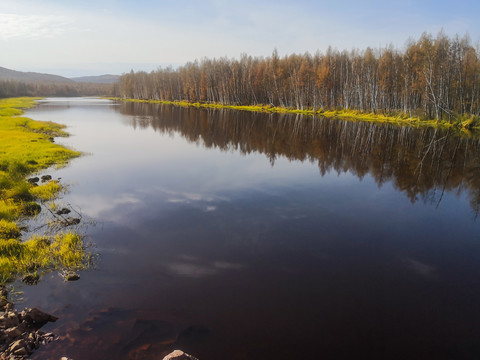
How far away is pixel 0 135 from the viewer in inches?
1500

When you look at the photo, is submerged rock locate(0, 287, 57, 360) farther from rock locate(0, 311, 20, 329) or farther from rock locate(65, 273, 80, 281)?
rock locate(65, 273, 80, 281)

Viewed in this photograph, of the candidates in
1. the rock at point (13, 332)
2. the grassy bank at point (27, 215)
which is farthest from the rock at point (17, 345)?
the grassy bank at point (27, 215)

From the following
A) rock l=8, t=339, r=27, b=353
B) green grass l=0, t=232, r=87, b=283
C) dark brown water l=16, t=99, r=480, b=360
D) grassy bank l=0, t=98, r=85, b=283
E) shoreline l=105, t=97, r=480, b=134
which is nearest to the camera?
rock l=8, t=339, r=27, b=353

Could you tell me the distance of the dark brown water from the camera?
900 cm

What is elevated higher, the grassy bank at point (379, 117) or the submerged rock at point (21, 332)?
the grassy bank at point (379, 117)

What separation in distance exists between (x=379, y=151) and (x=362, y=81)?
2282 inches

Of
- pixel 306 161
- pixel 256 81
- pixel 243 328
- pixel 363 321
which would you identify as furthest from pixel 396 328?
pixel 256 81

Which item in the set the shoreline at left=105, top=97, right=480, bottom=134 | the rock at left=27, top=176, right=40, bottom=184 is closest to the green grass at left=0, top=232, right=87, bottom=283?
the rock at left=27, top=176, right=40, bottom=184

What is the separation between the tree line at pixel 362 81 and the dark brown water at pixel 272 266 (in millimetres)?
51633

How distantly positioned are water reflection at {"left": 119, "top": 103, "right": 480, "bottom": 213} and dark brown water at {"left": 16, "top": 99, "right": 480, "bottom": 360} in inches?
15.7

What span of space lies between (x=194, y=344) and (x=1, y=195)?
16463 millimetres

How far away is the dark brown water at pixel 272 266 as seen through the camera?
9000 millimetres

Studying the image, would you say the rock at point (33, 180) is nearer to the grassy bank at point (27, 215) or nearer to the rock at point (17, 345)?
the grassy bank at point (27, 215)

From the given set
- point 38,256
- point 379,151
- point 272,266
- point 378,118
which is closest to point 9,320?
point 38,256
